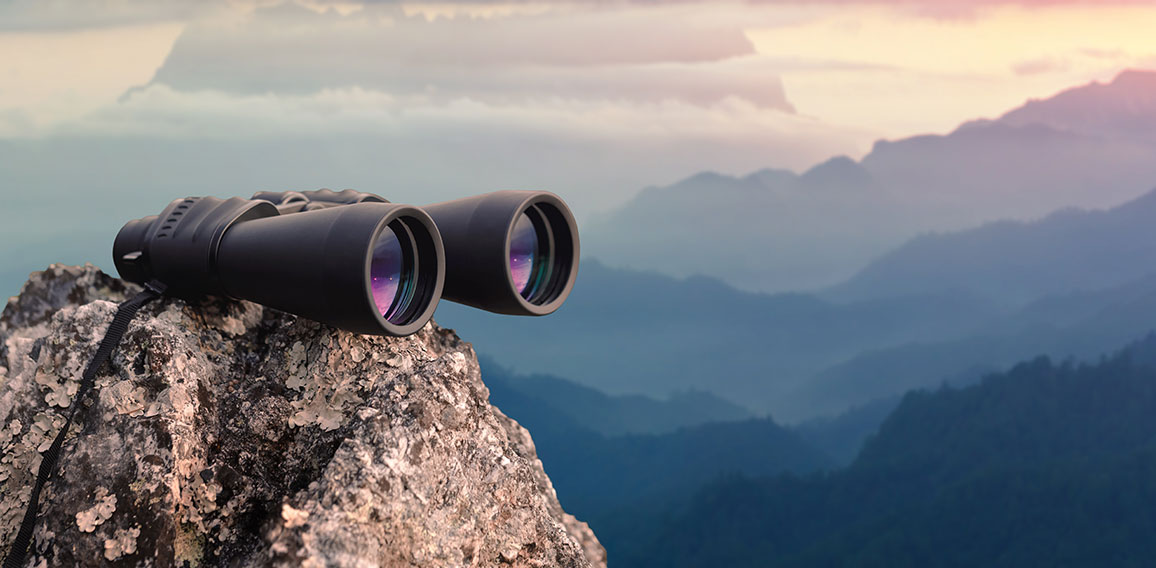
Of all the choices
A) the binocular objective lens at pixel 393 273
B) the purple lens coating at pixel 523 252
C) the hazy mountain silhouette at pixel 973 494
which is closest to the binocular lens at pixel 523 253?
the purple lens coating at pixel 523 252

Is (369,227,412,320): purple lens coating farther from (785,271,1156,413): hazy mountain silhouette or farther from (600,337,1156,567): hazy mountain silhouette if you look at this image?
(785,271,1156,413): hazy mountain silhouette

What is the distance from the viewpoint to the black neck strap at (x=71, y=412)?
4.61 metres

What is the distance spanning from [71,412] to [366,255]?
219 centimetres

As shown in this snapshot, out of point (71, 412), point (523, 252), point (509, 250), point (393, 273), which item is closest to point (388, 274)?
point (393, 273)

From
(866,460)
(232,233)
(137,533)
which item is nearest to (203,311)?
(232,233)

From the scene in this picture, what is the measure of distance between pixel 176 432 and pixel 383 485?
1354mm

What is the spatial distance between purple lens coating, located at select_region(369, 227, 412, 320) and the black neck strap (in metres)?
1.65

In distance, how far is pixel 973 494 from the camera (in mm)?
71938

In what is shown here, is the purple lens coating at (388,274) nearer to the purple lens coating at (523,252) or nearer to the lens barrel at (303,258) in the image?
the lens barrel at (303,258)

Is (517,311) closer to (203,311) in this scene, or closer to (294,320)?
(294,320)

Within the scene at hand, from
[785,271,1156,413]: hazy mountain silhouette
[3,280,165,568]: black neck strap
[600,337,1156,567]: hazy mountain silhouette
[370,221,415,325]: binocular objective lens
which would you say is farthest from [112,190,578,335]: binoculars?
[785,271,1156,413]: hazy mountain silhouette

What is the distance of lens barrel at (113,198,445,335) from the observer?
442 cm

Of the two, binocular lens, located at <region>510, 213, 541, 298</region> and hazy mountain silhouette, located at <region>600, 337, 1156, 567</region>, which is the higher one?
binocular lens, located at <region>510, 213, 541, 298</region>

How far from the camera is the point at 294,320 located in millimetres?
5223
